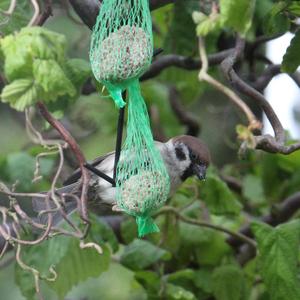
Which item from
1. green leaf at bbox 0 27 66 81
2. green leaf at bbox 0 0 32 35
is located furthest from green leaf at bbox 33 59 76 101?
green leaf at bbox 0 0 32 35

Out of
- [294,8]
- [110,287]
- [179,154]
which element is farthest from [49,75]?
[110,287]

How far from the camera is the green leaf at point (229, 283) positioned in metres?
4.44

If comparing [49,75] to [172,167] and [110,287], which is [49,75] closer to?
[172,167]

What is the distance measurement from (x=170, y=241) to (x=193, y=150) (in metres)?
0.48

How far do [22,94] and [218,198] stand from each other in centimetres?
168

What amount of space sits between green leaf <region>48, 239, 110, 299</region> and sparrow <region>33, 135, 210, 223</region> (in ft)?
0.59

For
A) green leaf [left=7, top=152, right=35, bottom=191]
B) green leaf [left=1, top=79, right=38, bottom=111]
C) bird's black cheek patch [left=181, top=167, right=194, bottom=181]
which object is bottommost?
green leaf [left=7, top=152, right=35, bottom=191]

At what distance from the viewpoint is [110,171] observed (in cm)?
433

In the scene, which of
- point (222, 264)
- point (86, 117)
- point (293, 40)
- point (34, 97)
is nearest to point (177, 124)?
point (86, 117)

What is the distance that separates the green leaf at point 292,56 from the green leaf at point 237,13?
0.59 metres

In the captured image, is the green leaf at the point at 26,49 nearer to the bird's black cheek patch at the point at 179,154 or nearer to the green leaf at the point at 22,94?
the green leaf at the point at 22,94

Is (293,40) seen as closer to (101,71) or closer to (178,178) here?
(101,71)

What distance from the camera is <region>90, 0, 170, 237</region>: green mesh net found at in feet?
10.8

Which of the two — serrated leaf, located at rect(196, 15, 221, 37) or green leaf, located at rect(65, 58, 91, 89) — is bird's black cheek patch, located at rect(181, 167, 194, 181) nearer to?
green leaf, located at rect(65, 58, 91, 89)
